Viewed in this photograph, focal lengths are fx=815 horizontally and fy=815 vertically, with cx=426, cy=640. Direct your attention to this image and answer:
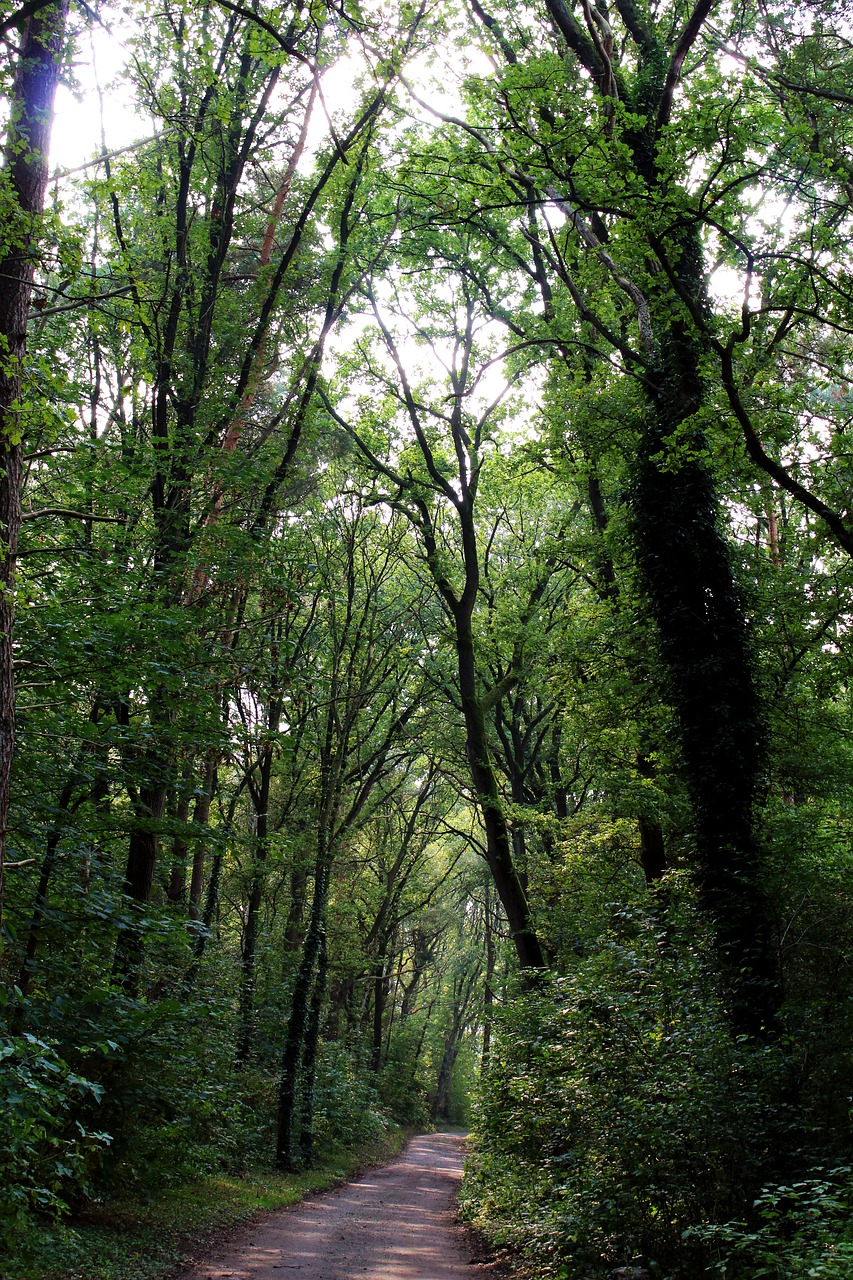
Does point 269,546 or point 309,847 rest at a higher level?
point 269,546

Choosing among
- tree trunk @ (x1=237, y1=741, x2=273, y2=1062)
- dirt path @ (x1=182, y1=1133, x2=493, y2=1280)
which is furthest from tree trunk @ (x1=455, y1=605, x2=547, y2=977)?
dirt path @ (x1=182, y1=1133, x2=493, y2=1280)

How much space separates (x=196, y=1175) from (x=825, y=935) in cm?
760

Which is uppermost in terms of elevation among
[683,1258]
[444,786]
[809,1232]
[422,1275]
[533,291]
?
[533,291]

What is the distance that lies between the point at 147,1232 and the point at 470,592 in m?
11.4

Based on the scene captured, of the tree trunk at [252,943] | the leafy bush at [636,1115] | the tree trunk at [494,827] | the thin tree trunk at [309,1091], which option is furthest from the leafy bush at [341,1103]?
the leafy bush at [636,1115]

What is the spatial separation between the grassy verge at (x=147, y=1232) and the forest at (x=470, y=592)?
97mm

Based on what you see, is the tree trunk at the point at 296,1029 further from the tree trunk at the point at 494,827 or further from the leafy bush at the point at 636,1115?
the leafy bush at the point at 636,1115

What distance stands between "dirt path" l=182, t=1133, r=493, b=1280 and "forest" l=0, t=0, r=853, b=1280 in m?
0.94

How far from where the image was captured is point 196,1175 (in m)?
9.59

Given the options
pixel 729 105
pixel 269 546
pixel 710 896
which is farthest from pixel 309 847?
pixel 729 105

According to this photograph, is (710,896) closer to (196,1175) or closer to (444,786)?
(196,1175)

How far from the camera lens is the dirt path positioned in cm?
738

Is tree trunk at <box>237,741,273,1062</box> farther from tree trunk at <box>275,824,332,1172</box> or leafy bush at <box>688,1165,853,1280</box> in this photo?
leafy bush at <box>688,1165,853,1280</box>

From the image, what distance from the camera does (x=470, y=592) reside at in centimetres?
1622
